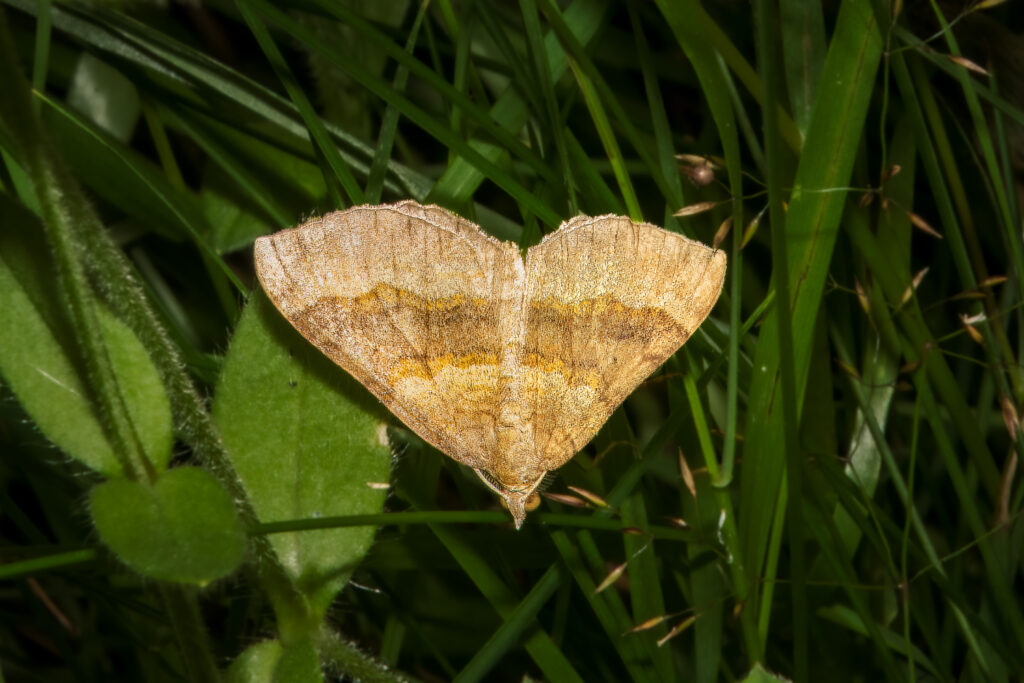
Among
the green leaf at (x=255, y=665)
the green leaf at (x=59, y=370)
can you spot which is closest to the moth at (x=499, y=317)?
the green leaf at (x=59, y=370)

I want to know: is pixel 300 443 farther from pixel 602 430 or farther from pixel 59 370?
pixel 602 430

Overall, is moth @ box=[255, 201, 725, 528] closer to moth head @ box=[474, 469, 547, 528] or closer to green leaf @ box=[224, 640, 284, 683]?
moth head @ box=[474, 469, 547, 528]

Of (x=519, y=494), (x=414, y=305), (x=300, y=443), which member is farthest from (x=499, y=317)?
(x=300, y=443)

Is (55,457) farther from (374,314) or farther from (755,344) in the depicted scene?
(755,344)

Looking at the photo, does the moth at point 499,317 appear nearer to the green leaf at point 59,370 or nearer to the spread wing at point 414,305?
the spread wing at point 414,305

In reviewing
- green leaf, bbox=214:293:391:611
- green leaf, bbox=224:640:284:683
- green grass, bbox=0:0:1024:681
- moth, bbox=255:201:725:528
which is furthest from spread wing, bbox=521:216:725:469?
green leaf, bbox=224:640:284:683

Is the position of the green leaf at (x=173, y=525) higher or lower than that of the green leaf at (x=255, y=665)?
higher

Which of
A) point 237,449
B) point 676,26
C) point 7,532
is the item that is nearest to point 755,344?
point 676,26
